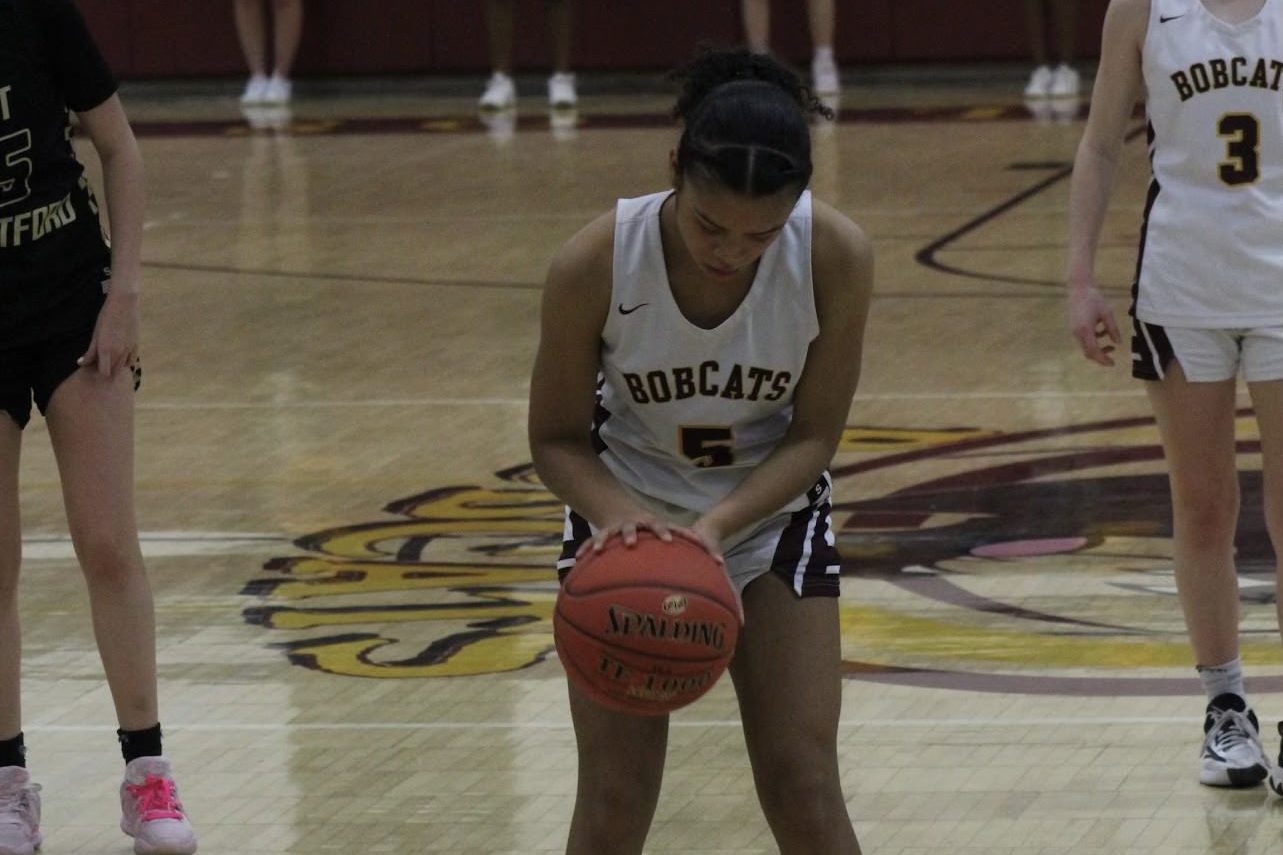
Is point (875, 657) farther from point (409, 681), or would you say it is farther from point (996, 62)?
point (996, 62)

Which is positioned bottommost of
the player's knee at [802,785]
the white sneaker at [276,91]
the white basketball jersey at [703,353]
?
the white sneaker at [276,91]

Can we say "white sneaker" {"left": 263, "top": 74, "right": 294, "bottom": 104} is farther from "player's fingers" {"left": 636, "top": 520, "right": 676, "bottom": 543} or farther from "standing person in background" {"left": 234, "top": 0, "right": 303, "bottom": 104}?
"player's fingers" {"left": 636, "top": 520, "right": 676, "bottom": 543}

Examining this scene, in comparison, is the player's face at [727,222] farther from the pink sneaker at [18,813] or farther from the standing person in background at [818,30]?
A: the standing person in background at [818,30]

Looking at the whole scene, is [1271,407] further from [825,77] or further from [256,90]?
[256,90]

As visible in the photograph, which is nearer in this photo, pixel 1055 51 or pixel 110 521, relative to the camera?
pixel 110 521

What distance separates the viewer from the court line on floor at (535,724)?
16.0ft

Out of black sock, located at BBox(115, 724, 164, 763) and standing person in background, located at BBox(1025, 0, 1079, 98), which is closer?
black sock, located at BBox(115, 724, 164, 763)

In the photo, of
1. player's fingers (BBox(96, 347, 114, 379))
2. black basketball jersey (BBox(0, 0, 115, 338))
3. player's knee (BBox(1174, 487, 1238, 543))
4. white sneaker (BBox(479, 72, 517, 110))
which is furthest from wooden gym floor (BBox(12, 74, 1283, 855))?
white sneaker (BBox(479, 72, 517, 110))

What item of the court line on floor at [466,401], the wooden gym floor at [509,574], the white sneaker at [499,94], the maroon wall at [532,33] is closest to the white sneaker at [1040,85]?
the maroon wall at [532,33]

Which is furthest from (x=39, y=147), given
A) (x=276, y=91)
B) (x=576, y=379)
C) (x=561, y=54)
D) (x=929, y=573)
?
(x=276, y=91)

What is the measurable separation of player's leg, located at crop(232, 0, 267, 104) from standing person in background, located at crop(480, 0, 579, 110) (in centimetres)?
168

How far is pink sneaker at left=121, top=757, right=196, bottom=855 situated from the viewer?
434cm

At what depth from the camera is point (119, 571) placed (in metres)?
4.42

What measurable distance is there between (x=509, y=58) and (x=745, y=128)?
14025 millimetres
